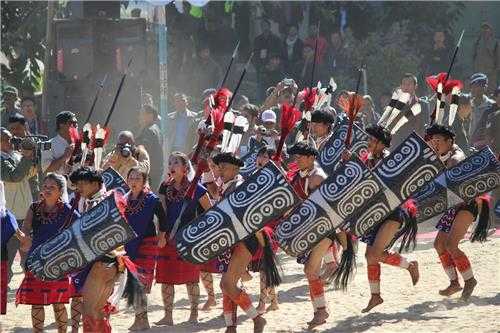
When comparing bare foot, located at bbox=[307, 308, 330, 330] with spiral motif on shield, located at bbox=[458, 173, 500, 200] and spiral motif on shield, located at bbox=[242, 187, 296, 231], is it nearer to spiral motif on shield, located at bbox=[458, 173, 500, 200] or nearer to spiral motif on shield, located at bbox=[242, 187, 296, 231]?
spiral motif on shield, located at bbox=[242, 187, 296, 231]

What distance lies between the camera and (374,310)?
10859 mm

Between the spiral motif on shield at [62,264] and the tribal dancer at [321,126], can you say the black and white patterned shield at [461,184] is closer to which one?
the tribal dancer at [321,126]

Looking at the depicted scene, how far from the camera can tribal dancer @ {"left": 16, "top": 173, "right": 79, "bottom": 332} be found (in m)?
9.55

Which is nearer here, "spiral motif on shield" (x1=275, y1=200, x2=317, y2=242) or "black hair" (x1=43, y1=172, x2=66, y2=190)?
"black hair" (x1=43, y1=172, x2=66, y2=190)

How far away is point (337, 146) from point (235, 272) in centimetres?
278

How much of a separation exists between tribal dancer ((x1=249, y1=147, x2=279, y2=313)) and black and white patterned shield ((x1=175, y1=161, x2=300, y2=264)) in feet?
1.09

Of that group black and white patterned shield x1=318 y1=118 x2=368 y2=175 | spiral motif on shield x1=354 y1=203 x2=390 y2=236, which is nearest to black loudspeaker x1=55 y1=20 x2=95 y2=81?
black and white patterned shield x1=318 y1=118 x2=368 y2=175

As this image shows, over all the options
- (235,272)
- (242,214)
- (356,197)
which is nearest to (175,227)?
(235,272)

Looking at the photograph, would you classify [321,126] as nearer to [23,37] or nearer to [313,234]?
[313,234]

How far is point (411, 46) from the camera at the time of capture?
20906 mm

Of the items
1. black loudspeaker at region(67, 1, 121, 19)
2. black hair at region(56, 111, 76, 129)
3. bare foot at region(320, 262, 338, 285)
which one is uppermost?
black loudspeaker at region(67, 1, 121, 19)

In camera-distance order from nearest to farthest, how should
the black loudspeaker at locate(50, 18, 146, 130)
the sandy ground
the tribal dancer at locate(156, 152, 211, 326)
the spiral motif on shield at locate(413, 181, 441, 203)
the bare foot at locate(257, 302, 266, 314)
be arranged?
the sandy ground
the tribal dancer at locate(156, 152, 211, 326)
the bare foot at locate(257, 302, 266, 314)
the spiral motif on shield at locate(413, 181, 441, 203)
the black loudspeaker at locate(50, 18, 146, 130)

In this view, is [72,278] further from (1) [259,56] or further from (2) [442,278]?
(1) [259,56]

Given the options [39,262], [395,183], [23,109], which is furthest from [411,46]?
[39,262]
